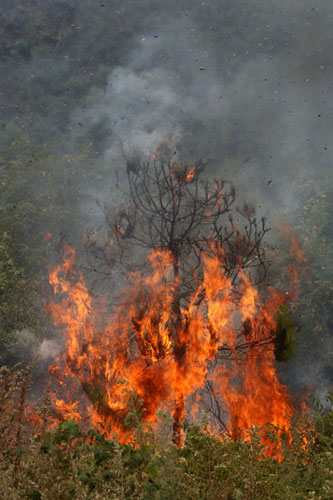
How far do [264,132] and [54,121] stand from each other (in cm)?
1178

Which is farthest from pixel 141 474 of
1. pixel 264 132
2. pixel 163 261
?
pixel 264 132

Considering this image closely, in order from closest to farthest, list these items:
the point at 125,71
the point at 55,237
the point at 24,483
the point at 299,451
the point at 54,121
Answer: the point at 24,483 → the point at 299,451 → the point at 55,237 → the point at 54,121 → the point at 125,71

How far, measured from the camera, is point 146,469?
2.41 metres

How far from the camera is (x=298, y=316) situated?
49.3 ft

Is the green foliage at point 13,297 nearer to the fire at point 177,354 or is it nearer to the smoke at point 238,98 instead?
the fire at point 177,354

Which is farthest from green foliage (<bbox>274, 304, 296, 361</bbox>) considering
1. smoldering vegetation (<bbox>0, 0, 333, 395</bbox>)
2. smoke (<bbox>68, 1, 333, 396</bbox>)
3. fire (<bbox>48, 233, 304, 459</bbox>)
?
smoke (<bbox>68, 1, 333, 396</bbox>)

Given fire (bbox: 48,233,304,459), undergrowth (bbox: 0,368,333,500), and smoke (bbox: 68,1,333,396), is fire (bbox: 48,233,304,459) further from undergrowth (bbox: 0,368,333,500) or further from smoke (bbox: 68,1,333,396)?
smoke (bbox: 68,1,333,396)

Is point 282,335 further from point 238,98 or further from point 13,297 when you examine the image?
point 238,98

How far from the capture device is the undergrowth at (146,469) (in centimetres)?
199

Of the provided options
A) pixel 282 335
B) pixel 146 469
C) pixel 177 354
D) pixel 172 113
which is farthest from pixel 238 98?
pixel 146 469

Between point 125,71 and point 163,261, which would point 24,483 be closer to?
point 163,261

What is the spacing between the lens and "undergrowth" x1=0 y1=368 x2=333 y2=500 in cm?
199

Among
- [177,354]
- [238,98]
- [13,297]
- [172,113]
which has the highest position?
[238,98]

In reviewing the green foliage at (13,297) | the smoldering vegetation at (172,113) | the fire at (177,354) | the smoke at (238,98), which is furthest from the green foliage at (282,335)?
the smoke at (238,98)
